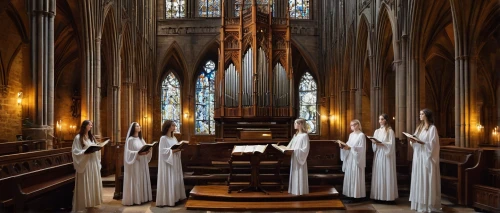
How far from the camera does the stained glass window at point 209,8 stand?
27.1 m

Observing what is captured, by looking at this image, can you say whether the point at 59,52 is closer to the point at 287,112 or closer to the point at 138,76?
the point at 138,76

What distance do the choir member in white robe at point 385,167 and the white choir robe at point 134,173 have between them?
4725 millimetres

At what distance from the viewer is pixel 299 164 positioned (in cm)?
841

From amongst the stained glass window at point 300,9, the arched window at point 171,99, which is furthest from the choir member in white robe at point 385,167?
the arched window at point 171,99

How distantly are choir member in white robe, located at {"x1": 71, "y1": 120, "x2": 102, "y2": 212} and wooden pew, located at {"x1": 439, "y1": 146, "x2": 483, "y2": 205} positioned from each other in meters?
7.19

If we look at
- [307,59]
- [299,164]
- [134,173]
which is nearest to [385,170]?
[299,164]

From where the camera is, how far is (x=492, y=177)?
852 cm

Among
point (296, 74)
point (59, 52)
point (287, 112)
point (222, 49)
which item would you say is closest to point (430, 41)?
point (287, 112)

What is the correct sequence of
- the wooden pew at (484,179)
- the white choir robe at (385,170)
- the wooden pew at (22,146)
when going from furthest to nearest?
the wooden pew at (22,146) → the white choir robe at (385,170) → the wooden pew at (484,179)

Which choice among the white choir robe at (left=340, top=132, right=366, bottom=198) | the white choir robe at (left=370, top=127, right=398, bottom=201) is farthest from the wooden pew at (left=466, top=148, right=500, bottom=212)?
the white choir robe at (left=340, top=132, right=366, bottom=198)

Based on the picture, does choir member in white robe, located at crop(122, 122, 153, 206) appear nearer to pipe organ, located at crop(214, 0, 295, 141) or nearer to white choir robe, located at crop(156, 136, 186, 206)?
white choir robe, located at crop(156, 136, 186, 206)

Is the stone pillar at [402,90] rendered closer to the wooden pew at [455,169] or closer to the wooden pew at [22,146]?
the wooden pew at [455,169]

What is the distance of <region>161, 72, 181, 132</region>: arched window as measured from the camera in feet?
90.3

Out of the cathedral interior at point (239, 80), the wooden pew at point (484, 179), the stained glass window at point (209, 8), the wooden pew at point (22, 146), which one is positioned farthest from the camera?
the stained glass window at point (209, 8)
